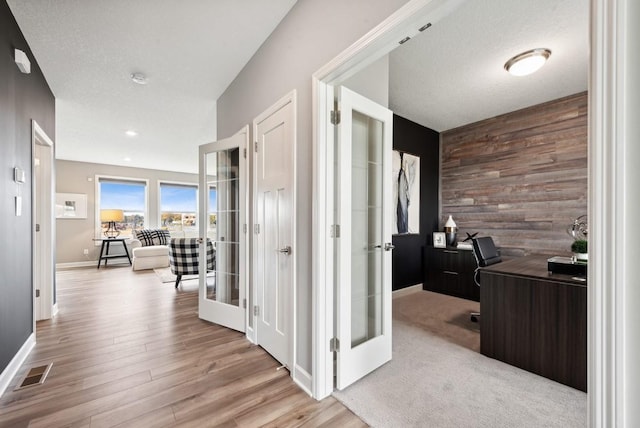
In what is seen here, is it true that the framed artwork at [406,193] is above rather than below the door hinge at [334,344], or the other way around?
above

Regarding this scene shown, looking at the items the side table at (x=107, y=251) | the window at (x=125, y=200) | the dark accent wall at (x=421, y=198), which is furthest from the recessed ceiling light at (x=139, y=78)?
the window at (x=125, y=200)

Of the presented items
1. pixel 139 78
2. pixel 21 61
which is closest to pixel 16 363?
pixel 21 61

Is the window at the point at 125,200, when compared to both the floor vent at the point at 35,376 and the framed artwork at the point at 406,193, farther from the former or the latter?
the framed artwork at the point at 406,193

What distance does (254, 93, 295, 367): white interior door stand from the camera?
203cm

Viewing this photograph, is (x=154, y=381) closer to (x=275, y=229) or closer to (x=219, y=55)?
(x=275, y=229)

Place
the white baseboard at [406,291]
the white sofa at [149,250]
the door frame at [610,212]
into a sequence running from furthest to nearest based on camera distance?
1. the white sofa at [149,250]
2. the white baseboard at [406,291]
3. the door frame at [610,212]

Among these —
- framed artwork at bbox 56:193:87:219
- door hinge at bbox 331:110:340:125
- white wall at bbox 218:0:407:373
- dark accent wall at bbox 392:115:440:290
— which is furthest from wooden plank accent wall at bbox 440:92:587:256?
framed artwork at bbox 56:193:87:219

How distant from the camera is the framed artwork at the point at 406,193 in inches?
160

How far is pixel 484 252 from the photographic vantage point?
297 centimetres

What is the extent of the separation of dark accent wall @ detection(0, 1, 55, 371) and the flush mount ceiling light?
4.09 metres

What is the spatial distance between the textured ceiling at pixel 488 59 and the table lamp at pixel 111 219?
7.13 metres

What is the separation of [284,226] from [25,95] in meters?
2.62

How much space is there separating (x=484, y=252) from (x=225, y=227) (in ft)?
9.52

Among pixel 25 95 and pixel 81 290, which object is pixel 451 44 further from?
pixel 81 290
